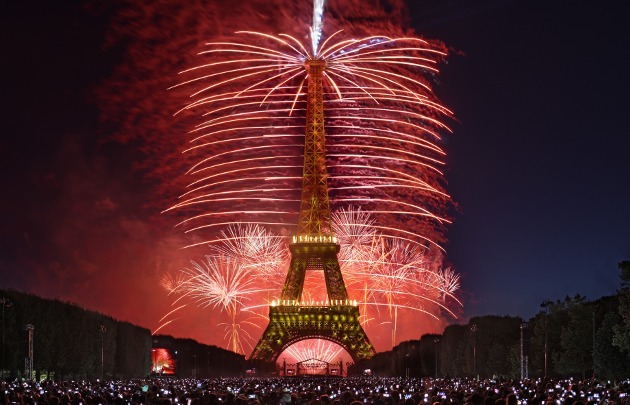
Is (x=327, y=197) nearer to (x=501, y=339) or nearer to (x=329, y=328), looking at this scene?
(x=329, y=328)

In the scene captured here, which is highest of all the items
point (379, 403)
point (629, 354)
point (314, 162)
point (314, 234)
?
point (314, 162)

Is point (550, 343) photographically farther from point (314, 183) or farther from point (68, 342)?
point (68, 342)

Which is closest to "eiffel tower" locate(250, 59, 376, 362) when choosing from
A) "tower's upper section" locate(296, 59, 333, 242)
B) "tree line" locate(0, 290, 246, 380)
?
"tower's upper section" locate(296, 59, 333, 242)

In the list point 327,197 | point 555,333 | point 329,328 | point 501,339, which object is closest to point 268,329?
point 329,328

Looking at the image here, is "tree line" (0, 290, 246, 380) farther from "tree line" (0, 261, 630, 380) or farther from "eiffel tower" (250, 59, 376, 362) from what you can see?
"eiffel tower" (250, 59, 376, 362)

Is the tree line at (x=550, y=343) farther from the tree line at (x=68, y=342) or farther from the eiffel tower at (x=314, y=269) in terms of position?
the tree line at (x=68, y=342)

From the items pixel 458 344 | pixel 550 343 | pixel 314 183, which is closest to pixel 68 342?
pixel 314 183
